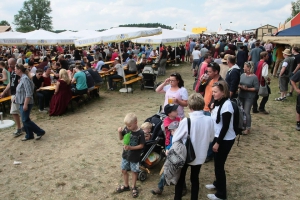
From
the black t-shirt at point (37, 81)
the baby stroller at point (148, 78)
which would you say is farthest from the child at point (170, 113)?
the baby stroller at point (148, 78)

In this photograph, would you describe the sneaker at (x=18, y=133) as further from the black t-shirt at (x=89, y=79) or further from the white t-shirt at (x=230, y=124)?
the white t-shirt at (x=230, y=124)

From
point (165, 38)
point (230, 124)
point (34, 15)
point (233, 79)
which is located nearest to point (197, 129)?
point (230, 124)

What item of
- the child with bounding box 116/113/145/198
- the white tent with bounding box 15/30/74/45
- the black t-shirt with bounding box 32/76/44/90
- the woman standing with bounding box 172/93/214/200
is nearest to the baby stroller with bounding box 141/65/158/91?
the black t-shirt with bounding box 32/76/44/90

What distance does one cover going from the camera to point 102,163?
447 centimetres

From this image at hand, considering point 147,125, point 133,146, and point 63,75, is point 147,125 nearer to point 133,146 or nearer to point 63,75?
point 133,146

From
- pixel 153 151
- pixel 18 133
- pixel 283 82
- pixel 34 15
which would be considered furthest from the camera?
pixel 34 15

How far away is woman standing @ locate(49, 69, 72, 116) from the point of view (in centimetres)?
724

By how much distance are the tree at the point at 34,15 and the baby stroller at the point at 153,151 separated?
75683 mm

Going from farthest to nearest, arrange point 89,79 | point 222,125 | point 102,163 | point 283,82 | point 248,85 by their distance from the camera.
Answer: point 89,79 → point 283,82 → point 248,85 → point 102,163 → point 222,125

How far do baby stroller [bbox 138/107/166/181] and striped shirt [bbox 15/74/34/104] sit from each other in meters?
2.88

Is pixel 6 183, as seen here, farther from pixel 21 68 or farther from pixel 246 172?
pixel 246 172

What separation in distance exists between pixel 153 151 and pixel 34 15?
7913 cm

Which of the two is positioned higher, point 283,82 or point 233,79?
point 233,79

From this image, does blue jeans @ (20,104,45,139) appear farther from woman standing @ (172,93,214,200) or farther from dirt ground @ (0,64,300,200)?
woman standing @ (172,93,214,200)
